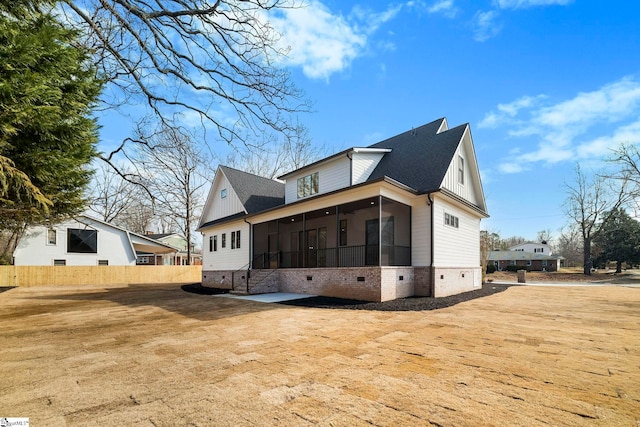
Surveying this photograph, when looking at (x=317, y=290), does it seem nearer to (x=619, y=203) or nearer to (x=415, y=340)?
(x=415, y=340)

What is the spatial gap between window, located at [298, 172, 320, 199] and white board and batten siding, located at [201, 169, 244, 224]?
4.36m

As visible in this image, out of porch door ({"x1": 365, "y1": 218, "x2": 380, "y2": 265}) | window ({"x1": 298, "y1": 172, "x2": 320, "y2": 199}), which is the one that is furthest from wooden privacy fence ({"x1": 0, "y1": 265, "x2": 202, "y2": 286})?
porch door ({"x1": 365, "y1": 218, "x2": 380, "y2": 265})

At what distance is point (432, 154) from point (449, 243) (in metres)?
4.19

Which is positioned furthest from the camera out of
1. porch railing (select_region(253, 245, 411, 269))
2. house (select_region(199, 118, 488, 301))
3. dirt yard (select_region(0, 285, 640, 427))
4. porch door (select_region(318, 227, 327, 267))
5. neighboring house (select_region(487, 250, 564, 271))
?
neighboring house (select_region(487, 250, 564, 271))

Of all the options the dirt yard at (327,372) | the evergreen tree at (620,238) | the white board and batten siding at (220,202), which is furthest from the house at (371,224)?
the evergreen tree at (620,238)

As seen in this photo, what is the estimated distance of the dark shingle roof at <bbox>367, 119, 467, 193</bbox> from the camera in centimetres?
1305

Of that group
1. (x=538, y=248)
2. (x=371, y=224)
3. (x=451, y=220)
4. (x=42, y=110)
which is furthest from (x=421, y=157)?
(x=538, y=248)

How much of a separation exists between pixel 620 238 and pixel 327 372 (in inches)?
1984

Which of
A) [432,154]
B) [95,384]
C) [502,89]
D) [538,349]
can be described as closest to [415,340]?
[538,349]

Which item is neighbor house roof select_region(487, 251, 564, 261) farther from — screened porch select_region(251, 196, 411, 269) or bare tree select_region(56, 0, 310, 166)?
bare tree select_region(56, 0, 310, 166)

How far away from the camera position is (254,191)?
2006 centimetres

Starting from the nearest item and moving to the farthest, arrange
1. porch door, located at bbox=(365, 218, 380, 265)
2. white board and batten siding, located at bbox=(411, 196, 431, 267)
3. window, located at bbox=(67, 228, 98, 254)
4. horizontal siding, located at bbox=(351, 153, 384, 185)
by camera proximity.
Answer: white board and batten siding, located at bbox=(411, 196, 431, 267), porch door, located at bbox=(365, 218, 380, 265), horizontal siding, located at bbox=(351, 153, 384, 185), window, located at bbox=(67, 228, 98, 254)

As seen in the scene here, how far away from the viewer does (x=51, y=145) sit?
6.96 meters

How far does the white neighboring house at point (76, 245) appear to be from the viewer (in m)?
24.4
